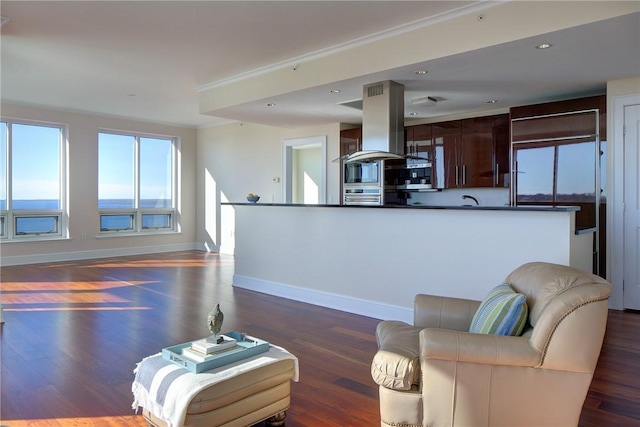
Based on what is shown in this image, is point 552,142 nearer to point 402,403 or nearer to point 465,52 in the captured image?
point 465,52

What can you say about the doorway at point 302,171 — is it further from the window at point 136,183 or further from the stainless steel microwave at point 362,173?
the window at point 136,183

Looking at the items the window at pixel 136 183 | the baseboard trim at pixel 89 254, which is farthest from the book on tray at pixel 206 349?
the window at pixel 136 183

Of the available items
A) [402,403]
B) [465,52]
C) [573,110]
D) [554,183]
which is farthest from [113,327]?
[573,110]

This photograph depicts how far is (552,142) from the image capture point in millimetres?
5008

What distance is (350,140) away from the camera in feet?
23.1

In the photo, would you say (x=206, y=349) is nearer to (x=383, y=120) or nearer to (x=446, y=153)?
(x=383, y=120)

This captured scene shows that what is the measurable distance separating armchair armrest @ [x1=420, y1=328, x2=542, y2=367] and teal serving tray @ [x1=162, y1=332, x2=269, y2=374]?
82 centimetres

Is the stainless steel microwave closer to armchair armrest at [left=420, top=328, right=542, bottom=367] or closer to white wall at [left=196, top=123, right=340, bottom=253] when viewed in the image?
white wall at [left=196, top=123, right=340, bottom=253]

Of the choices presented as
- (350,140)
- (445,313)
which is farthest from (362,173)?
(445,313)

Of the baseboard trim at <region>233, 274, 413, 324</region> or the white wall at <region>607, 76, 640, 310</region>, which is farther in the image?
the white wall at <region>607, 76, 640, 310</region>

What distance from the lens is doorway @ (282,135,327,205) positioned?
786cm

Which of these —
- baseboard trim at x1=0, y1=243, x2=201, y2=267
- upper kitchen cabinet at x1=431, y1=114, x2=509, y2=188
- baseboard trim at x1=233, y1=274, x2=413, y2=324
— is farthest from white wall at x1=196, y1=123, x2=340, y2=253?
baseboard trim at x1=233, y1=274, x2=413, y2=324

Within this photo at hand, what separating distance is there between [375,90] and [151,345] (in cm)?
326

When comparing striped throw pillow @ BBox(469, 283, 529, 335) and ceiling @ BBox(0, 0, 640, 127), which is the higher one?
ceiling @ BBox(0, 0, 640, 127)
